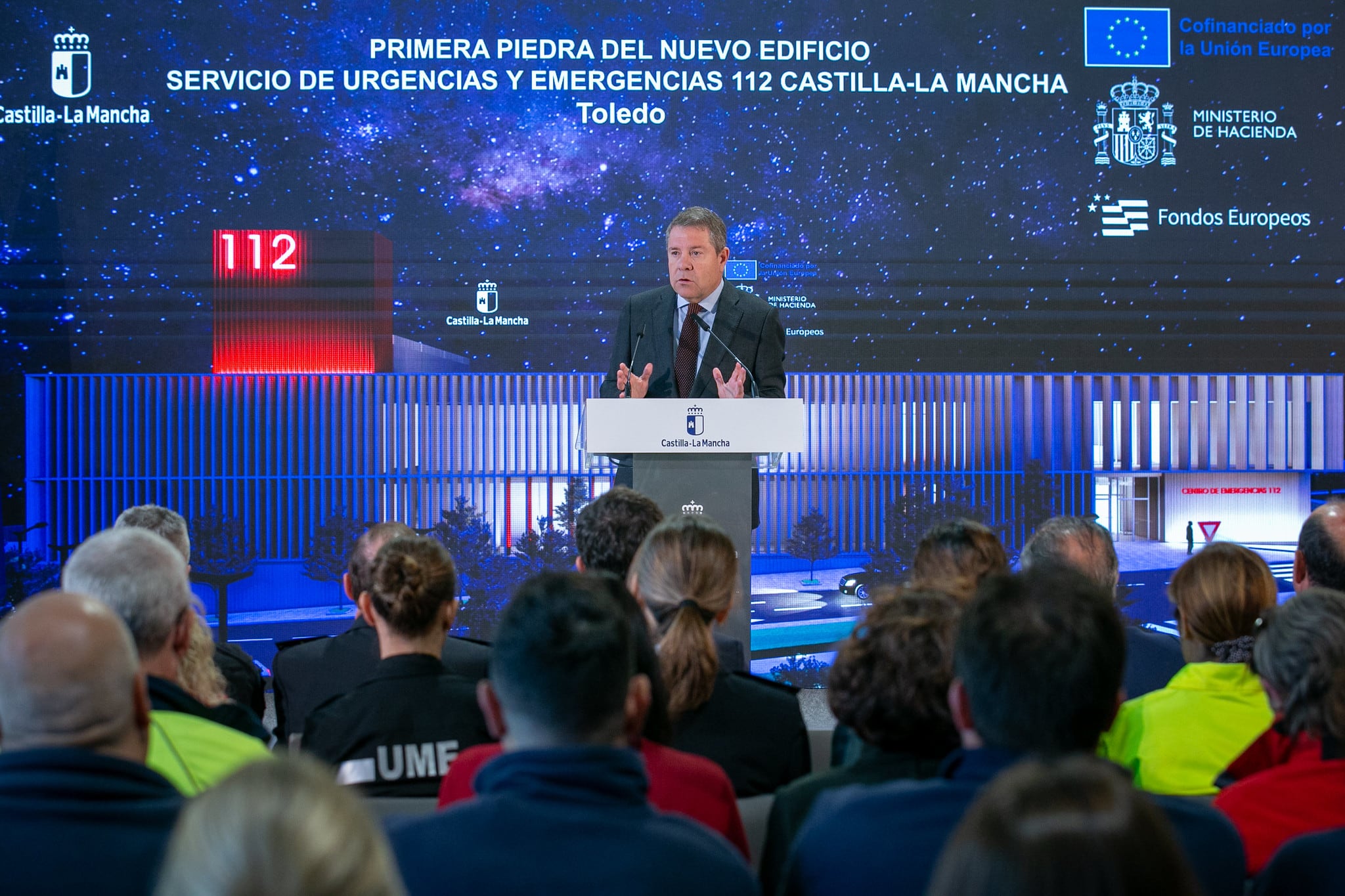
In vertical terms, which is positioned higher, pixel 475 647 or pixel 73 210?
pixel 73 210

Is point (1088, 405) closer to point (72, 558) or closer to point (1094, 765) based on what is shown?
point (72, 558)

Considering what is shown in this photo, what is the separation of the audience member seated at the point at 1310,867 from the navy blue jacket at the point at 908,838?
0.06 m

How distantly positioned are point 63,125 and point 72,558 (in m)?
4.55

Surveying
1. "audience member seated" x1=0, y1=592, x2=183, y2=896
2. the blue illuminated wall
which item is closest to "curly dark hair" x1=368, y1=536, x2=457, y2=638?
"audience member seated" x1=0, y1=592, x2=183, y2=896

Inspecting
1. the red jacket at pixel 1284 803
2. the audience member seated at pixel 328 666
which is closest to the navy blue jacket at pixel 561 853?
the red jacket at pixel 1284 803

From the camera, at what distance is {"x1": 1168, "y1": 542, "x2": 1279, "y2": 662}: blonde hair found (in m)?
2.42

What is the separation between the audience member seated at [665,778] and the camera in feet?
5.57

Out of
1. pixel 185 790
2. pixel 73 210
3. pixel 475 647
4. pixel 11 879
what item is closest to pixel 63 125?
pixel 73 210

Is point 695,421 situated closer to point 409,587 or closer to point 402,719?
point 409,587

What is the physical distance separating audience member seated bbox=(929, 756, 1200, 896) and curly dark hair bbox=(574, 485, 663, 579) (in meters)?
2.14

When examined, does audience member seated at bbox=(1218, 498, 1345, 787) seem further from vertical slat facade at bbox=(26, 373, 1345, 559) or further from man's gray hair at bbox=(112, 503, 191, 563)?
man's gray hair at bbox=(112, 503, 191, 563)

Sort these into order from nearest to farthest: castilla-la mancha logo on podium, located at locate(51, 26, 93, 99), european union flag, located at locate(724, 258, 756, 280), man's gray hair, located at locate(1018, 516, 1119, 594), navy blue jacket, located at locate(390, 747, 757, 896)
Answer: navy blue jacket, located at locate(390, 747, 757, 896)
man's gray hair, located at locate(1018, 516, 1119, 594)
castilla-la mancha logo on podium, located at locate(51, 26, 93, 99)
european union flag, located at locate(724, 258, 756, 280)

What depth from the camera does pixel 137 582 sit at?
2092mm

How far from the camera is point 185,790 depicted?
176 centimetres
